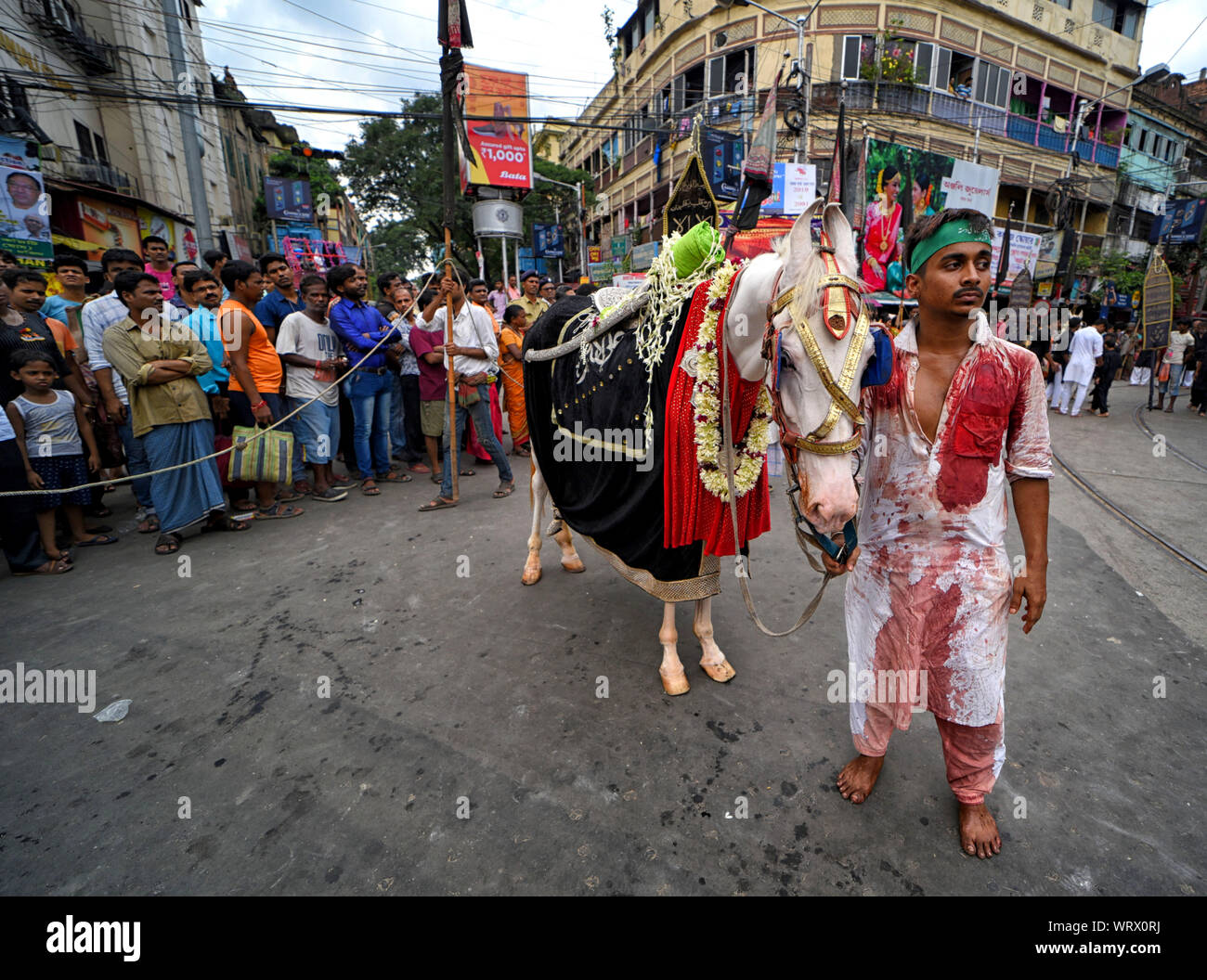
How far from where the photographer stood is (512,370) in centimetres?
679

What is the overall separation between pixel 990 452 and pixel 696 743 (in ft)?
5.16

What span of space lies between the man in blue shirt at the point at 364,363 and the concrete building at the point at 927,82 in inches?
599

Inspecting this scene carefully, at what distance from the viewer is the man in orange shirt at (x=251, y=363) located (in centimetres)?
466

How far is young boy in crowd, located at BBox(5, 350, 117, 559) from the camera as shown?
12.9 feet

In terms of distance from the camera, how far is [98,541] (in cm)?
448

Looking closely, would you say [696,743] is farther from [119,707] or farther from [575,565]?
[119,707]

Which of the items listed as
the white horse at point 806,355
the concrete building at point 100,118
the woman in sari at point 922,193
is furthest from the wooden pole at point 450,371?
the woman in sari at point 922,193

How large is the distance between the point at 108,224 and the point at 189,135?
6.15 meters

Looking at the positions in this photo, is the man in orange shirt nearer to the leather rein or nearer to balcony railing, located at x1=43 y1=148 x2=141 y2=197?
the leather rein

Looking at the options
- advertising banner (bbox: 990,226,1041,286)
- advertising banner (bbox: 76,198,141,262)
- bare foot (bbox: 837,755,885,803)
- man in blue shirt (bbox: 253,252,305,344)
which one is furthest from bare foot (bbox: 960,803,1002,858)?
advertising banner (bbox: 990,226,1041,286)

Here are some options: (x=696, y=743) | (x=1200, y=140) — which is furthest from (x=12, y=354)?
(x=1200, y=140)
